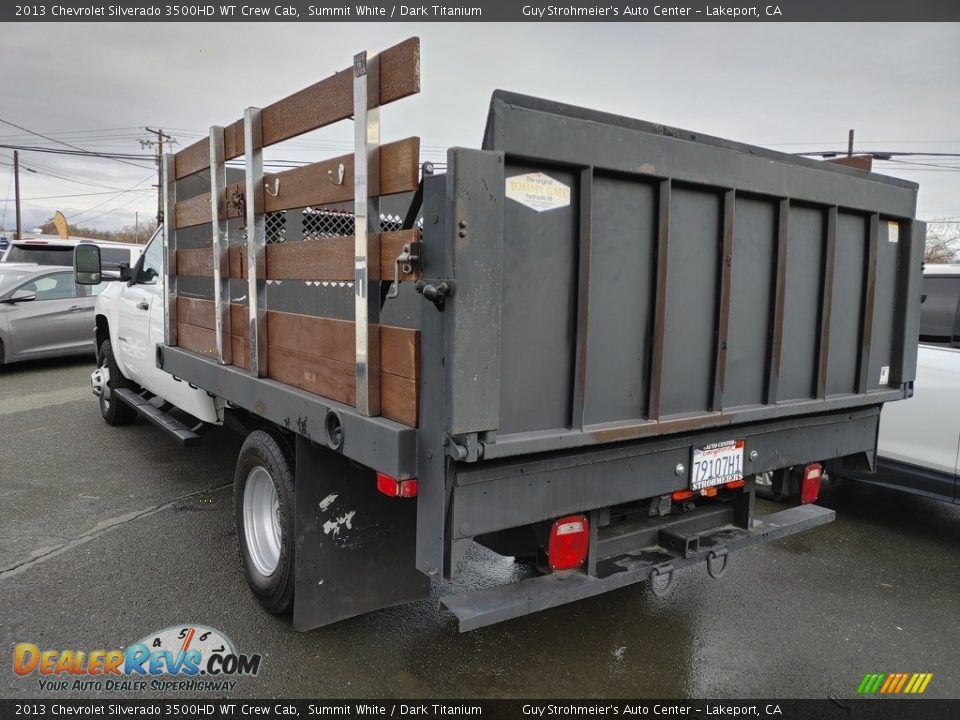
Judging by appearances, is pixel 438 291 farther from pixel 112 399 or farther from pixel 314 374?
pixel 112 399

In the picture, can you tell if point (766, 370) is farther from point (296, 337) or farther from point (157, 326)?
point (157, 326)

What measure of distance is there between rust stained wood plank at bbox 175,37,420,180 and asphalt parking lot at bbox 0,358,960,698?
2406mm

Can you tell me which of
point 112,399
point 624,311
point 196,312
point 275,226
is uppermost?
point 275,226

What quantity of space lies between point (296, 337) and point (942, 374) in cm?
438

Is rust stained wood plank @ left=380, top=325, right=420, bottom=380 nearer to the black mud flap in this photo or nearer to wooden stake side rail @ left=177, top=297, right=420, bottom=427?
wooden stake side rail @ left=177, top=297, right=420, bottom=427

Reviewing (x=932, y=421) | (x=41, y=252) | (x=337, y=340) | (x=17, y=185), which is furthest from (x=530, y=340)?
(x=17, y=185)

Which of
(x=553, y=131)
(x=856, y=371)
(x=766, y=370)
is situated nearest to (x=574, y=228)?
(x=553, y=131)

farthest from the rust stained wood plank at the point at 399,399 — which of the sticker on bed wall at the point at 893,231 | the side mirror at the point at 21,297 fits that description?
the side mirror at the point at 21,297

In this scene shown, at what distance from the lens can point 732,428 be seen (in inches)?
123

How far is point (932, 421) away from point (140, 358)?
628 centimetres

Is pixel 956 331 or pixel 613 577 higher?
pixel 956 331

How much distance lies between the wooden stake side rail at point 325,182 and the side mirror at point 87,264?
2.69 m

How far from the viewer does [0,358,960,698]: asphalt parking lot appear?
3.11 metres

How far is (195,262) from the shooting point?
4.14 metres
